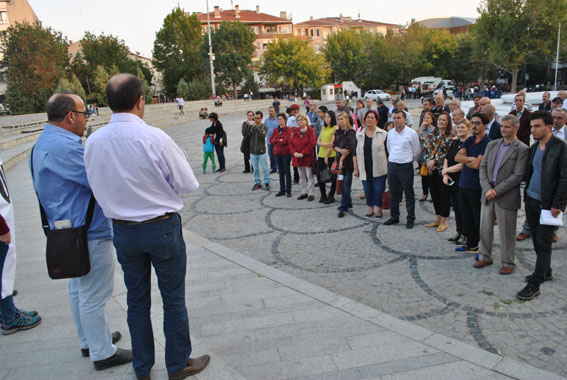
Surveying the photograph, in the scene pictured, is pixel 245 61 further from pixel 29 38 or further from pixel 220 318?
pixel 220 318

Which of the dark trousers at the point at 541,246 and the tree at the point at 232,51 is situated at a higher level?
the tree at the point at 232,51

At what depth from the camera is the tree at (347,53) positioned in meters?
67.8

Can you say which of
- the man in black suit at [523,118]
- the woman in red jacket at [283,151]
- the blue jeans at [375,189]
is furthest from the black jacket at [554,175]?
the woman in red jacket at [283,151]

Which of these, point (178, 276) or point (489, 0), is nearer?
point (178, 276)

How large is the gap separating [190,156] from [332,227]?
11.2m

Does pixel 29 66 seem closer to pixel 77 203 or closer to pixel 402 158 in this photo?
pixel 402 158

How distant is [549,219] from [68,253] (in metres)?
4.49

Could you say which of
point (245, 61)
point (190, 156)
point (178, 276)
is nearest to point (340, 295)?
point (178, 276)

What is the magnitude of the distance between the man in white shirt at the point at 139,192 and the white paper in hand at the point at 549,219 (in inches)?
145

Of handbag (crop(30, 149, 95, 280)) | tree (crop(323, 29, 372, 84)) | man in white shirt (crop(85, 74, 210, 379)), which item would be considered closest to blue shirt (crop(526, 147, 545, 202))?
man in white shirt (crop(85, 74, 210, 379))

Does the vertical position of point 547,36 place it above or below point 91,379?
above

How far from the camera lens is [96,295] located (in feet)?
9.88

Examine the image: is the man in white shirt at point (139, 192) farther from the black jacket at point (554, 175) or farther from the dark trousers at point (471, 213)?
the dark trousers at point (471, 213)

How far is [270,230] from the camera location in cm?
752
